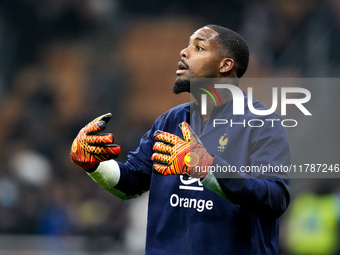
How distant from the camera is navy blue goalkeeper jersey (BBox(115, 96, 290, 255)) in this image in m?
2.90

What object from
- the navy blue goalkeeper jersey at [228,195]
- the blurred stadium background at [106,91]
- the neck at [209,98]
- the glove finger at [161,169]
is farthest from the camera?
the blurred stadium background at [106,91]

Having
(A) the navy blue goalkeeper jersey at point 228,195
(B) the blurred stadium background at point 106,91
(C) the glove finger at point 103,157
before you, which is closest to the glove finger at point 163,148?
(A) the navy blue goalkeeper jersey at point 228,195

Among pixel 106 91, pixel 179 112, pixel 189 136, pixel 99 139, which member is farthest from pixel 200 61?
pixel 106 91

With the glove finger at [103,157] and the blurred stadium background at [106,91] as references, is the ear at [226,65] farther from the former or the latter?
the blurred stadium background at [106,91]

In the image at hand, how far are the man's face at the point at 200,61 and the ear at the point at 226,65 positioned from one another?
0.02 meters

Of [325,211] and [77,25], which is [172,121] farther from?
[77,25]

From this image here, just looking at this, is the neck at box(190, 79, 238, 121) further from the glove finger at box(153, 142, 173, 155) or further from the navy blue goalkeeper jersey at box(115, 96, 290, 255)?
the glove finger at box(153, 142, 173, 155)

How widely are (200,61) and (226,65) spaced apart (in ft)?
0.48

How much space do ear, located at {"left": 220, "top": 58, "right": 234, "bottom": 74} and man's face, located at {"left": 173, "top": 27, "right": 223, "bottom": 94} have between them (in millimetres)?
20

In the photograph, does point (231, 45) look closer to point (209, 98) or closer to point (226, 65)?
point (226, 65)

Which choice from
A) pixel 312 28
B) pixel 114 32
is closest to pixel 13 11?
pixel 114 32

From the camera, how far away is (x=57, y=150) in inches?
394

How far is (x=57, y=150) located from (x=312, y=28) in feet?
13.8

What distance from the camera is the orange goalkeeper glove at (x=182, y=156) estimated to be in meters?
2.93
